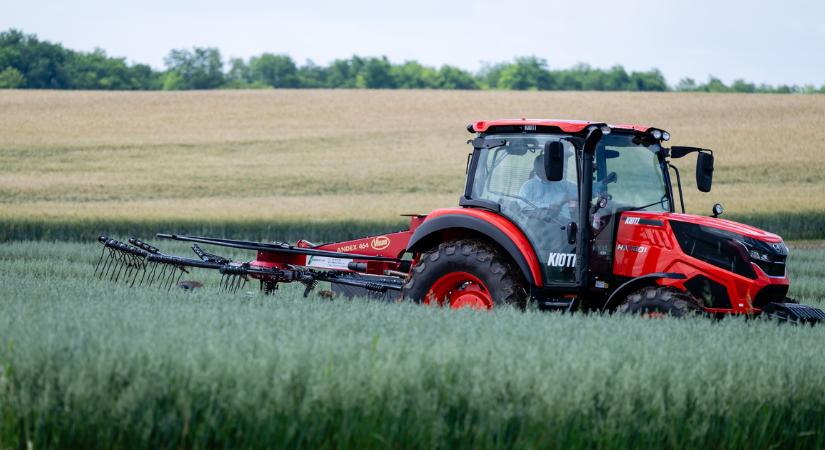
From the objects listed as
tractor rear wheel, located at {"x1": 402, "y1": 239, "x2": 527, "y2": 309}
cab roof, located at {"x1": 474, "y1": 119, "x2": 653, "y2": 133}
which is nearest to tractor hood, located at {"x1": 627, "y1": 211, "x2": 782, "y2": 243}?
cab roof, located at {"x1": 474, "y1": 119, "x2": 653, "y2": 133}

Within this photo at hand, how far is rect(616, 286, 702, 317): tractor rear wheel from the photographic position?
350 inches

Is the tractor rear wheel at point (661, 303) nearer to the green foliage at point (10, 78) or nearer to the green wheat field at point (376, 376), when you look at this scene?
the green wheat field at point (376, 376)

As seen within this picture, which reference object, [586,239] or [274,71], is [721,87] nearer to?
[274,71]

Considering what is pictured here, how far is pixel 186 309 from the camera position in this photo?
818cm

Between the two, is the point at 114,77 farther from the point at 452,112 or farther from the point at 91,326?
the point at 91,326

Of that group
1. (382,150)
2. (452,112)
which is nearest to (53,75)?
(452,112)

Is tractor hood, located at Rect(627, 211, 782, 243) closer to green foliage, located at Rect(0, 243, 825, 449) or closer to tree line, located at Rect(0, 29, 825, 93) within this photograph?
green foliage, located at Rect(0, 243, 825, 449)

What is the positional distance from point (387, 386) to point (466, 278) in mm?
4076

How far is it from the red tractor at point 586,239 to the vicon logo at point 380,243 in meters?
1.02

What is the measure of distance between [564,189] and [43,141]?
3200cm

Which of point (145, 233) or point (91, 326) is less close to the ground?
point (91, 326)

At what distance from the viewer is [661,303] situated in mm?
8961

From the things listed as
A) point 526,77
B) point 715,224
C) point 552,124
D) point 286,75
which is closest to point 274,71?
point 286,75

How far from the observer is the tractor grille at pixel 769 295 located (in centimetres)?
921
